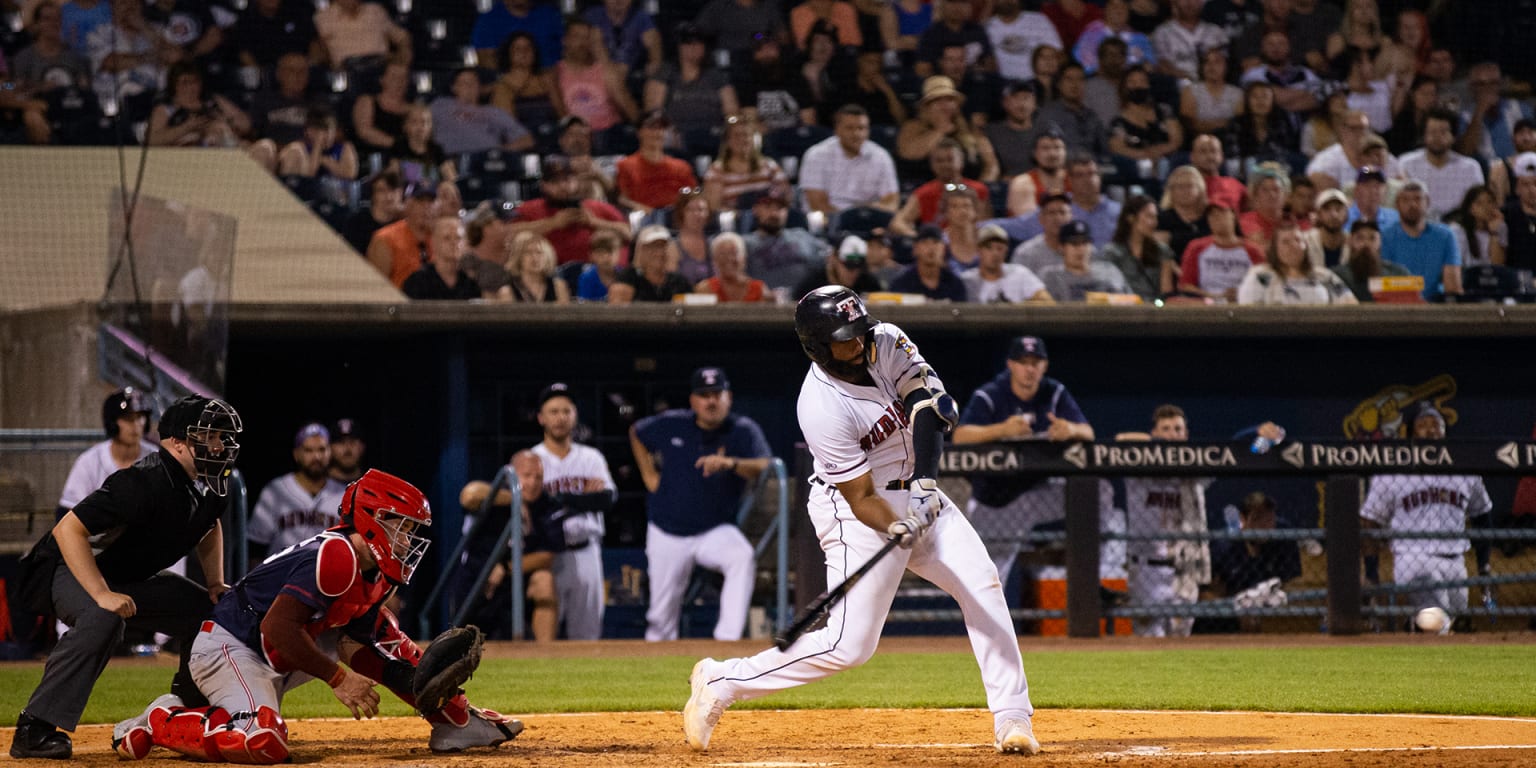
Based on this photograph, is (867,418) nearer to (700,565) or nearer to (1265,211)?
(700,565)

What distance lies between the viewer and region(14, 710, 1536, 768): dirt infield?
5605 millimetres

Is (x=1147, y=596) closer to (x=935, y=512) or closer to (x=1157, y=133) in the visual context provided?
(x=1157, y=133)

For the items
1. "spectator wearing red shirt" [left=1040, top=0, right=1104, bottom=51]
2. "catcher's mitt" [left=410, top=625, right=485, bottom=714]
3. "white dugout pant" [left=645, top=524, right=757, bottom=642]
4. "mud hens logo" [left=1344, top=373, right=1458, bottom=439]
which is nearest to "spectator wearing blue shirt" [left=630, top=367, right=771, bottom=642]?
"white dugout pant" [left=645, top=524, right=757, bottom=642]

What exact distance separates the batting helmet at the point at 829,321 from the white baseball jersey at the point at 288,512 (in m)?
6.18

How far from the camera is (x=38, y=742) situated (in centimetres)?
576

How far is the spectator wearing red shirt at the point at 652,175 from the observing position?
12.9 m

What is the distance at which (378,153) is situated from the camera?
1323 centimetres

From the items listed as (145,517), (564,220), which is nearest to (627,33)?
(564,220)

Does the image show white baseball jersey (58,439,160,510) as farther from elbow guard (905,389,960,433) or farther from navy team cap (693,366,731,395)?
elbow guard (905,389,960,433)

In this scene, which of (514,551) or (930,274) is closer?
(514,551)

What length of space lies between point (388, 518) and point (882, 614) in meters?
1.55

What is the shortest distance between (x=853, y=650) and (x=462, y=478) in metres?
6.61

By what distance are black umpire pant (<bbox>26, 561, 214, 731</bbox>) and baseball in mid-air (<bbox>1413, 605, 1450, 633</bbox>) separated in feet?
23.8

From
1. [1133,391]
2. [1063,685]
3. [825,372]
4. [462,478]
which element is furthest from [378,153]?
[825,372]
